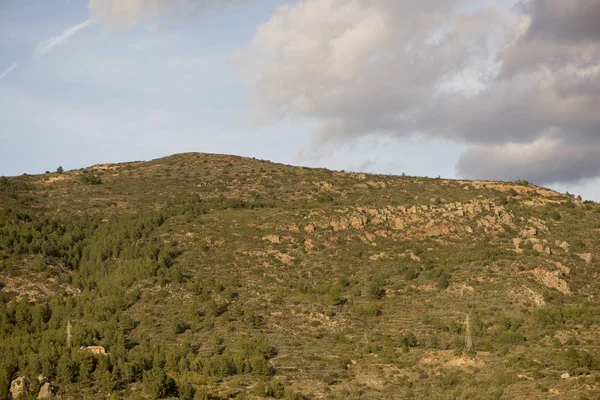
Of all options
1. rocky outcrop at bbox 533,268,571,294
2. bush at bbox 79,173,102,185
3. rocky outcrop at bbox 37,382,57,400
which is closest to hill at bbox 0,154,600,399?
rocky outcrop at bbox 533,268,571,294

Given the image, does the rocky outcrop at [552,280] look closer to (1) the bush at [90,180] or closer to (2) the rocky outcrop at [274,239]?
(2) the rocky outcrop at [274,239]

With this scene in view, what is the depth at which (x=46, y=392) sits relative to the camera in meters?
48.3

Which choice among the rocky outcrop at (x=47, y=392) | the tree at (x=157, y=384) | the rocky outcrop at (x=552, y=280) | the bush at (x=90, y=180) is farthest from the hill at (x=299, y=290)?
the bush at (x=90, y=180)

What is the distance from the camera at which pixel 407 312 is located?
68.9 meters

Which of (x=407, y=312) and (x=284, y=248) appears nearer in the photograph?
(x=407, y=312)

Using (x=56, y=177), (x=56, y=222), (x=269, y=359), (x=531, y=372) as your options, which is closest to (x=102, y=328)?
(x=269, y=359)

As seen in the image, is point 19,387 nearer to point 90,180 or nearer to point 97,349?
point 97,349

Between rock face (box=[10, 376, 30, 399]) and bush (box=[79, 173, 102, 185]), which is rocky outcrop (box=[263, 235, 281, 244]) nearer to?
bush (box=[79, 173, 102, 185])

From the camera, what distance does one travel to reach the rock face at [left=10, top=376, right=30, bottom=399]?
158ft

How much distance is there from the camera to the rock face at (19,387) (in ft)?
158

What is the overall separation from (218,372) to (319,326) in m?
14.1

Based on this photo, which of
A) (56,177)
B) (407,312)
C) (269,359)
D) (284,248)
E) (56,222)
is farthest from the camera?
(56,177)

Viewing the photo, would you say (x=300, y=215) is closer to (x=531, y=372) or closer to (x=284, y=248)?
(x=284, y=248)

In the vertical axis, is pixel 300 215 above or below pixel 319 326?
above
